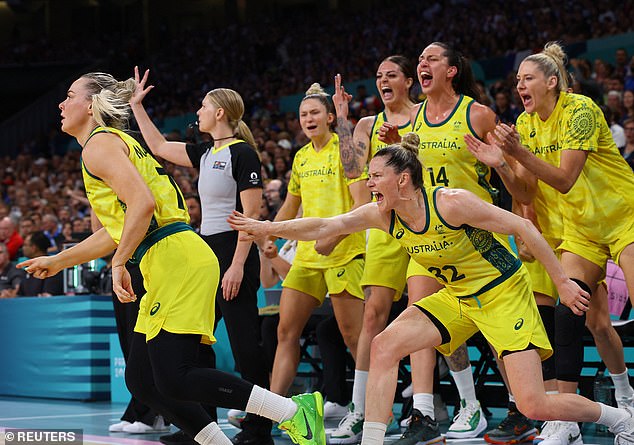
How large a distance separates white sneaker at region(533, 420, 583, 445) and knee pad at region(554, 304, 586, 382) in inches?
10.0

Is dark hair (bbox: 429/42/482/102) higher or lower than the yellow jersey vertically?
higher

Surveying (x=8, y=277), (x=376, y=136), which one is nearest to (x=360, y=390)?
(x=376, y=136)

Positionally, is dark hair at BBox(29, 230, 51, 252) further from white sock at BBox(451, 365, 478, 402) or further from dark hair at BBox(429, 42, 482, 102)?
dark hair at BBox(429, 42, 482, 102)

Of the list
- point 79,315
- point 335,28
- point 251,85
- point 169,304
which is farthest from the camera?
point 335,28

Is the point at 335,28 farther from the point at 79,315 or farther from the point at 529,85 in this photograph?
the point at 529,85

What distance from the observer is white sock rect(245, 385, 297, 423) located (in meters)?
4.32

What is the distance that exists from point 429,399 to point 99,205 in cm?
219

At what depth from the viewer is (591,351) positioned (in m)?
7.04


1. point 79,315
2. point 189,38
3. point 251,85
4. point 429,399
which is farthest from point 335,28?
point 429,399

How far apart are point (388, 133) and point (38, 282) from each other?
6.05 metres

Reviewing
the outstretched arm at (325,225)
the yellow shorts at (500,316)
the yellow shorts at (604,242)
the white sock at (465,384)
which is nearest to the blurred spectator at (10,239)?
the white sock at (465,384)

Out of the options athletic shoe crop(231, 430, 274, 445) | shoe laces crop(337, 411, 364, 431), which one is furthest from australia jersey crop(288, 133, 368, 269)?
athletic shoe crop(231, 430, 274, 445)

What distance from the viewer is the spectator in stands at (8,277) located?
10.6m

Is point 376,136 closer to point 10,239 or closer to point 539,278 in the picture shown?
point 539,278
